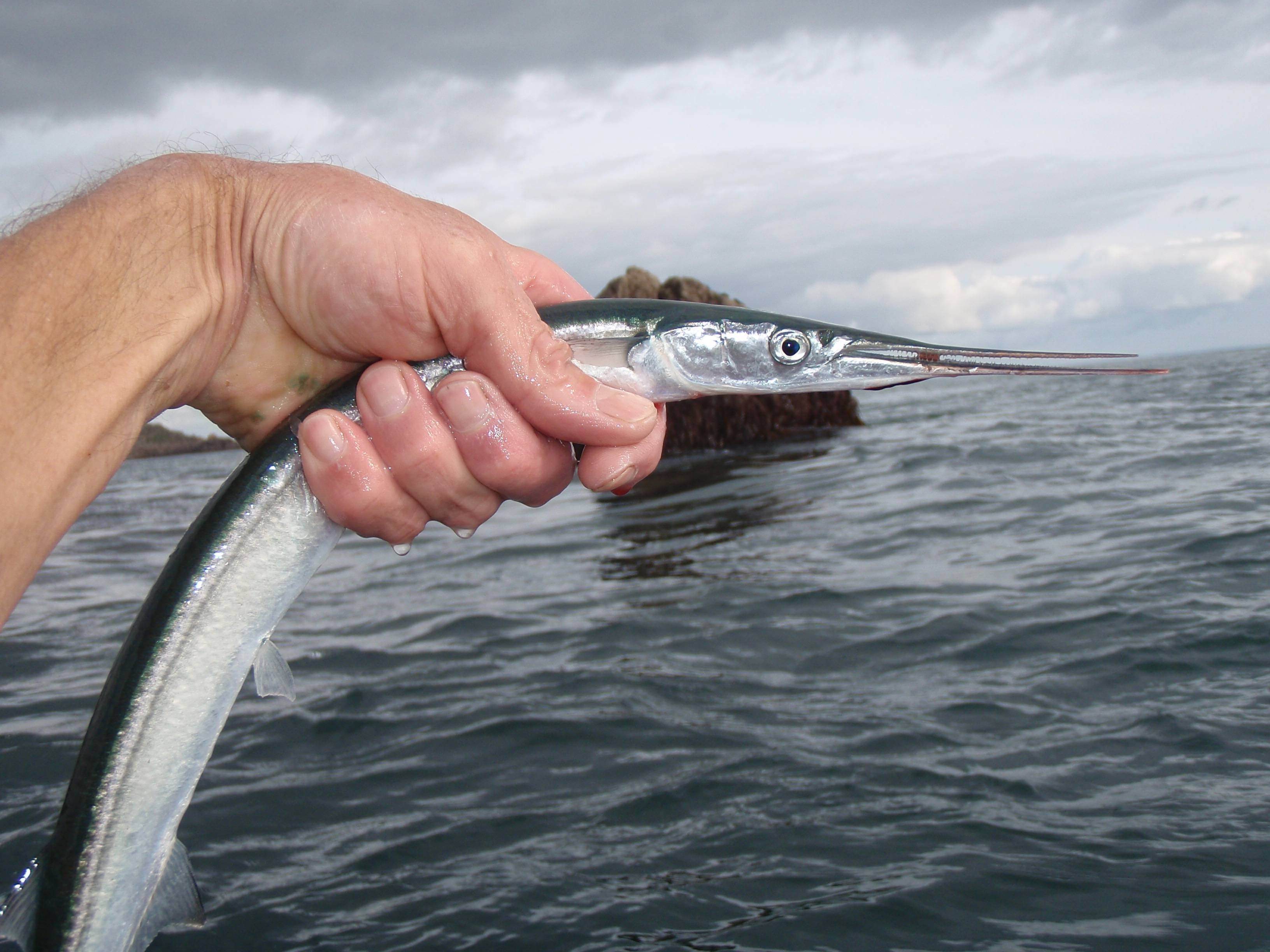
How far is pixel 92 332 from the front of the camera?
90.8 inches

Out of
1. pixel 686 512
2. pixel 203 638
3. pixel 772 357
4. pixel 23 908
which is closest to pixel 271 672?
pixel 203 638

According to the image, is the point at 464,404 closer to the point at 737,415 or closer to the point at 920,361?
the point at 920,361

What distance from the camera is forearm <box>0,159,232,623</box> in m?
2.13

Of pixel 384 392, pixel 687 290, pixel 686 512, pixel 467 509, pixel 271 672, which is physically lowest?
pixel 686 512

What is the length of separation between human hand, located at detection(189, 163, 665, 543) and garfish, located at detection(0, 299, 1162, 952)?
0.23 m

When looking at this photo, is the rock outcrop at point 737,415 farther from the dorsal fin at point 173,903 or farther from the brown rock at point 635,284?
the dorsal fin at point 173,903

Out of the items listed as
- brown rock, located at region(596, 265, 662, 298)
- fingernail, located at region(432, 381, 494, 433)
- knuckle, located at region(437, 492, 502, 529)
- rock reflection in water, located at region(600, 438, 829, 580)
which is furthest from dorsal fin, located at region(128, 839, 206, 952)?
brown rock, located at region(596, 265, 662, 298)

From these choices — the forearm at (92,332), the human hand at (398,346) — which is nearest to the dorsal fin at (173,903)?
the forearm at (92,332)

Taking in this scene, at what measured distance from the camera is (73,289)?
7.56ft

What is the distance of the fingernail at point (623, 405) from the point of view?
2.79 metres

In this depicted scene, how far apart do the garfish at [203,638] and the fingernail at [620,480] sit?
581 mm

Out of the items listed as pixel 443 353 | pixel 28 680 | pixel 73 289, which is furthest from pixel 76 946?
pixel 28 680

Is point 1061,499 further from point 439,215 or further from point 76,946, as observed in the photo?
point 76,946

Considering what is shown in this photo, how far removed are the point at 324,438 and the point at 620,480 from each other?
Answer: 1018mm
